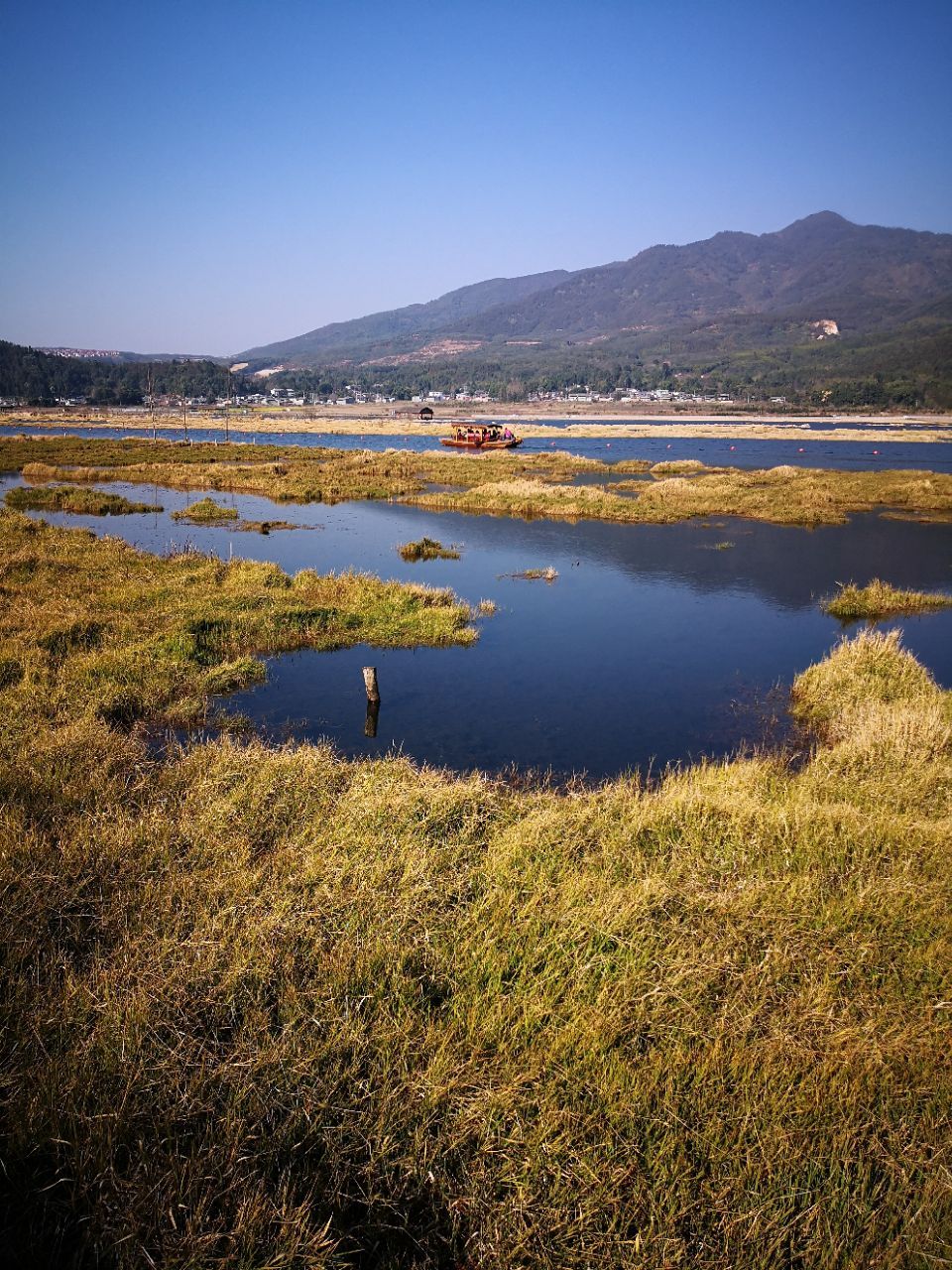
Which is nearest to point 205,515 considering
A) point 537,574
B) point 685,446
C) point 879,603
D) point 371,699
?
point 537,574

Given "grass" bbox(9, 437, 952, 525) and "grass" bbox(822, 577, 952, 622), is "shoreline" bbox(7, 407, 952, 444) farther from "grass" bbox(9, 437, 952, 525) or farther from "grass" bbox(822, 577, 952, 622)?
"grass" bbox(822, 577, 952, 622)

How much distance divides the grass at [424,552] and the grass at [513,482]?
11.3 metres

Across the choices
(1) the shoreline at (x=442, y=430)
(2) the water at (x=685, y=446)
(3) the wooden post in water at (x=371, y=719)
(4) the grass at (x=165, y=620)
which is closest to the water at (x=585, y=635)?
(3) the wooden post in water at (x=371, y=719)

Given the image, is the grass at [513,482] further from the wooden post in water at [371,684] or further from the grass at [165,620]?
the wooden post in water at [371,684]

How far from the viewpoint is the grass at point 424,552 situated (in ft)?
94.9

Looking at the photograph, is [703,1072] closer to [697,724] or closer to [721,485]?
[697,724]

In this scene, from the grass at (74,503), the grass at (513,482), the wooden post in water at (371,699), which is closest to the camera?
the wooden post in water at (371,699)

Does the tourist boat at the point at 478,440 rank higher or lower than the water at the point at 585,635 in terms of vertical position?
higher

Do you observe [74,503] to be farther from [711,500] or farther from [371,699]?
[711,500]

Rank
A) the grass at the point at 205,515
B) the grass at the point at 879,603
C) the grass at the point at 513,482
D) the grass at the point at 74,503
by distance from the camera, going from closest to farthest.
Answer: the grass at the point at 879,603 < the grass at the point at 205,515 < the grass at the point at 74,503 < the grass at the point at 513,482

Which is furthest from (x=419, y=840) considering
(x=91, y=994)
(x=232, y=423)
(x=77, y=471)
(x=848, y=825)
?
(x=232, y=423)

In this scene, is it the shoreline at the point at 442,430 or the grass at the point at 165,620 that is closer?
the grass at the point at 165,620

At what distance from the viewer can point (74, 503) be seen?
121 ft

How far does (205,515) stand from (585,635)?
23.9m
